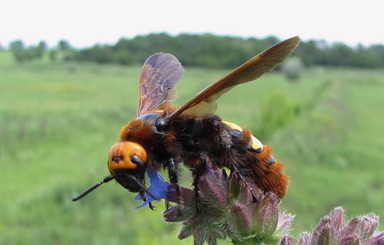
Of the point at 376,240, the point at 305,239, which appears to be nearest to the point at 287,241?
the point at 305,239

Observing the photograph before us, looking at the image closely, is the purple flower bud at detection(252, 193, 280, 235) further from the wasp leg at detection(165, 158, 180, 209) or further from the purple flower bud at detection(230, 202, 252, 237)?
the wasp leg at detection(165, 158, 180, 209)

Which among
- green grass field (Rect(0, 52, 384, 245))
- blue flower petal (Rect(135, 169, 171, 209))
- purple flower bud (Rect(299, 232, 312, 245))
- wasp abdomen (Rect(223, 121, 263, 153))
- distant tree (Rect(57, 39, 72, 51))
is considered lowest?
distant tree (Rect(57, 39, 72, 51))

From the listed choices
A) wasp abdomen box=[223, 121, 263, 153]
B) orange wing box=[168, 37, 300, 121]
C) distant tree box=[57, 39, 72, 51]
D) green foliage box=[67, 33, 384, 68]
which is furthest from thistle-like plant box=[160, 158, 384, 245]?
distant tree box=[57, 39, 72, 51]

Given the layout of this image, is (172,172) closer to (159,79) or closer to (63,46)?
(159,79)

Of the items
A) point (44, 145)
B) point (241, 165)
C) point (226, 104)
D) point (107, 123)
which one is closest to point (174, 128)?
point (241, 165)

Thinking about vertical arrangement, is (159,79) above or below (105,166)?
above

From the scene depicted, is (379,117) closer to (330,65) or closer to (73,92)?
(73,92)

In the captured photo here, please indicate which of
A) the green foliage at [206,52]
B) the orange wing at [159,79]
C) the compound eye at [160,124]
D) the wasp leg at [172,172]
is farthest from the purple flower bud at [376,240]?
the green foliage at [206,52]
